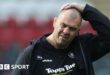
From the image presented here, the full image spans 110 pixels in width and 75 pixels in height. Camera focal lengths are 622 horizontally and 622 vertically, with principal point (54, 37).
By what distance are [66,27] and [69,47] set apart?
19cm

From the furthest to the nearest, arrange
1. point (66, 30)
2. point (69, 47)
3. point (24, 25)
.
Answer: point (24, 25) → point (69, 47) → point (66, 30)

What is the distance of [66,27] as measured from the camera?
12.0 feet

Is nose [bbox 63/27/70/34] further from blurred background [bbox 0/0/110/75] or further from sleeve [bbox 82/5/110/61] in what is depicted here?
blurred background [bbox 0/0/110/75]

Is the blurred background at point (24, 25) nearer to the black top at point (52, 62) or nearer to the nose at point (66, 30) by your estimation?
the black top at point (52, 62)

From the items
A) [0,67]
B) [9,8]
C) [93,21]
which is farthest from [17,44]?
[93,21]

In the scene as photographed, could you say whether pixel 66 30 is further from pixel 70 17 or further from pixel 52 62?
pixel 52 62

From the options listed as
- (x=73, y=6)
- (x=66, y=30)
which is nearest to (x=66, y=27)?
(x=66, y=30)

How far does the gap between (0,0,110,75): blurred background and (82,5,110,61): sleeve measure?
169 centimetres

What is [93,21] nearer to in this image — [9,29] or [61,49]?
[61,49]

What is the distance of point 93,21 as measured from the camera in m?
3.82

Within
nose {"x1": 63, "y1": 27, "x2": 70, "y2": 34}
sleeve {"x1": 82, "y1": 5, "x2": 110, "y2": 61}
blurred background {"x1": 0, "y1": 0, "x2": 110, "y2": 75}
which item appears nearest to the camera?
nose {"x1": 63, "y1": 27, "x2": 70, "y2": 34}

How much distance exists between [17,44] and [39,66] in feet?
9.29

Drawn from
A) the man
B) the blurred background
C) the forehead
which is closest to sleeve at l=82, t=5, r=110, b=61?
the man

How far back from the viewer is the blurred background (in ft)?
21.1
